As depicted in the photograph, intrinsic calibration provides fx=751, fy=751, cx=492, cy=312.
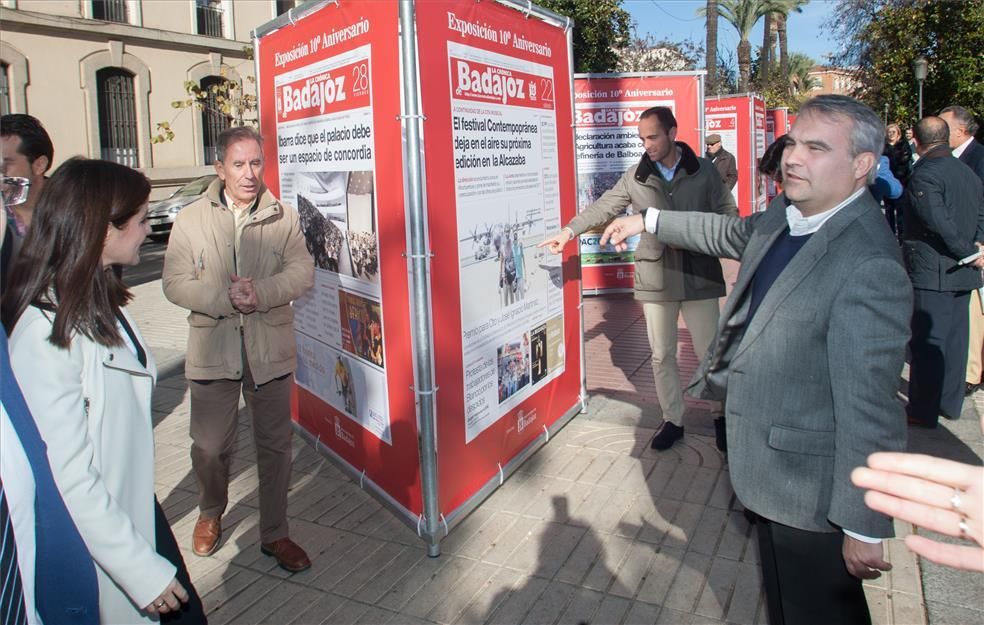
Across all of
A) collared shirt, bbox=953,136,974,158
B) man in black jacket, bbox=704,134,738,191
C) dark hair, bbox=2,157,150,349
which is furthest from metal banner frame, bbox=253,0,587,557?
man in black jacket, bbox=704,134,738,191

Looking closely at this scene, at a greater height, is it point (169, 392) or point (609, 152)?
point (609, 152)

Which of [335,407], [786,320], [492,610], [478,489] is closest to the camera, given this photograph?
[786,320]

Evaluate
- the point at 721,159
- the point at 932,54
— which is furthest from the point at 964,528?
the point at 932,54

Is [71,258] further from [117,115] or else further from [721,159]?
[117,115]

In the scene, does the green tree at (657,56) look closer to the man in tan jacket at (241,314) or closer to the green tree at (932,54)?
the green tree at (932,54)

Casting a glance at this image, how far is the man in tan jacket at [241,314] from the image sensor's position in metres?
3.46

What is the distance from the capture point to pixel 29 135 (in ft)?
13.1

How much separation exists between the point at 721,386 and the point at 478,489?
1879mm

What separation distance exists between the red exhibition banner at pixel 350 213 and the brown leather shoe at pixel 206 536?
839 millimetres

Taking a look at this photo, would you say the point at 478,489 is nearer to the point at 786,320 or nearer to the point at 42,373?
the point at 786,320

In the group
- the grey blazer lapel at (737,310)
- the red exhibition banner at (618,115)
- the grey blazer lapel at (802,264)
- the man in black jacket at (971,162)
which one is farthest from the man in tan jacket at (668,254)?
the red exhibition banner at (618,115)

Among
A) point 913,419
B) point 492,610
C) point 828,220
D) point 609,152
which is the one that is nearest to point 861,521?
point 828,220

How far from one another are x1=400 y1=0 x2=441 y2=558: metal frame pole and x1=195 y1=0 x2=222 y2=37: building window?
25517 mm

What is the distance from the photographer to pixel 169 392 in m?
6.52
